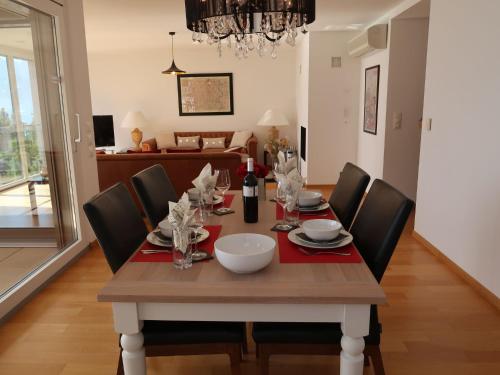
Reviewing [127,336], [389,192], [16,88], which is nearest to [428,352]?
[389,192]

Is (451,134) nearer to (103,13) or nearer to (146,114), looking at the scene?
(103,13)

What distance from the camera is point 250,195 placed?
1.82 metres

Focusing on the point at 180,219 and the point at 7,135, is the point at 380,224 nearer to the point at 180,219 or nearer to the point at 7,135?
the point at 180,219

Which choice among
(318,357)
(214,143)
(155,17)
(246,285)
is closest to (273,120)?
(214,143)

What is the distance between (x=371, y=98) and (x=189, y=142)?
3.54 meters

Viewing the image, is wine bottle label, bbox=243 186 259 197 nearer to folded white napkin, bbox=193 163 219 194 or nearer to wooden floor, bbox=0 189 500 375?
folded white napkin, bbox=193 163 219 194

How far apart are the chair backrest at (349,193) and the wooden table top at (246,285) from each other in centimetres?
75

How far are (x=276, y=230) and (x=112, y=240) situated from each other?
27.8 inches

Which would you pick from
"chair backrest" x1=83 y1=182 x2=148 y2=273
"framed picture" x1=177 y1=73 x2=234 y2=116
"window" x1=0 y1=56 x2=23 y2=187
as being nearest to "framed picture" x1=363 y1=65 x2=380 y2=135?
"framed picture" x1=177 y1=73 x2=234 y2=116

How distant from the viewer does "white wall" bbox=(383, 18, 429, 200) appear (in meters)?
4.26

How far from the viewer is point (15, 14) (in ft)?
8.71

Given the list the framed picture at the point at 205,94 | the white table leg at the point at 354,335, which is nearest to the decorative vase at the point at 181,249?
the white table leg at the point at 354,335

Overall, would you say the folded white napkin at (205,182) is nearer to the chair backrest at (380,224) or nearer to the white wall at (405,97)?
the chair backrest at (380,224)

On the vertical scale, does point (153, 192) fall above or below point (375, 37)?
below
